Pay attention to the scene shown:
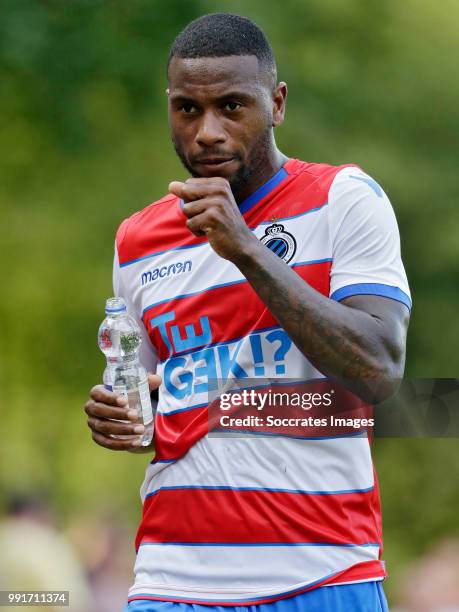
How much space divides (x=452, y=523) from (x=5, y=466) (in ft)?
7.96

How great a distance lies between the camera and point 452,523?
6.05 meters

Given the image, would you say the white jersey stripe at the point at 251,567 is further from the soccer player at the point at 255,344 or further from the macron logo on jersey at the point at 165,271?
the macron logo on jersey at the point at 165,271

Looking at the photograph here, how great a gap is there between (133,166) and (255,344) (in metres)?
3.13

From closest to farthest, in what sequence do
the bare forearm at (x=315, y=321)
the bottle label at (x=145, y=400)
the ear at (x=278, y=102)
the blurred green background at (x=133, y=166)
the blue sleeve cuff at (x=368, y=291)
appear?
the bare forearm at (x=315, y=321), the blue sleeve cuff at (x=368, y=291), the bottle label at (x=145, y=400), the ear at (x=278, y=102), the blurred green background at (x=133, y=166)

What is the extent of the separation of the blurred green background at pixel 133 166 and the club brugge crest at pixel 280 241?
2.64 meters

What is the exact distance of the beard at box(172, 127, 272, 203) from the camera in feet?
9.93

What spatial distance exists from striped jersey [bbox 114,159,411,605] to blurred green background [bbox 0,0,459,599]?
2.64 m

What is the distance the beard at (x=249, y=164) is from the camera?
303 centimetres

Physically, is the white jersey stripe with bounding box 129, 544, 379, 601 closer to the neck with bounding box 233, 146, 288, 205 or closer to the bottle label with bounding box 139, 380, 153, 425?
the bottle label with bounding box 139, 380, 153, 425

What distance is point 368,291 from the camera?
9.12 feet

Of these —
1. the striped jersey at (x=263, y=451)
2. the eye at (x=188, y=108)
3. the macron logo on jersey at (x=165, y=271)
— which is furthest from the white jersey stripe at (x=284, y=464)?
the eye at (x=188, y=108)

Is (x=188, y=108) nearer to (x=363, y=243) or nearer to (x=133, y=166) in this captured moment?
(x=363, y=243)

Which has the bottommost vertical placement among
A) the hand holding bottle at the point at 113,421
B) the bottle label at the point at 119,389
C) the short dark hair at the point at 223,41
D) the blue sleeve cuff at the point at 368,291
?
the hand holding bottle at the point at 113,421

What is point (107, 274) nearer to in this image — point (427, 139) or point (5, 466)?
point (5, 466)
